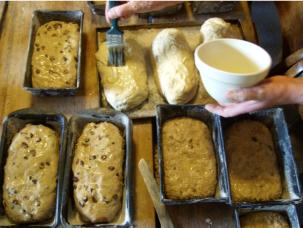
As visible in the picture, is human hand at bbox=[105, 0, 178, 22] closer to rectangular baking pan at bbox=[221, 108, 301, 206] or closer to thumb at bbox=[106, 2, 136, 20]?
thumb at bbox=[106, 2, 136, 20]

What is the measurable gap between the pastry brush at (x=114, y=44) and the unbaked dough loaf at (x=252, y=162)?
58 centimetres

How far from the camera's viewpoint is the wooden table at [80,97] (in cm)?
137

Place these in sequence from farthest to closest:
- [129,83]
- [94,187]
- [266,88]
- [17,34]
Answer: [17,34]
[129,83]
[94,187]
[266,88]

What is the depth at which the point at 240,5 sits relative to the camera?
75.5 inches

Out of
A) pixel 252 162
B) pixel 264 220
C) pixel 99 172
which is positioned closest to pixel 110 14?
pixel 99 172

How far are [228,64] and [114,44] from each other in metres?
0.56

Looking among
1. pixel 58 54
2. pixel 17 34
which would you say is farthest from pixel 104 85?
pixel 17 34

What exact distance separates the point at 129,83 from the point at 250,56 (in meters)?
0.57

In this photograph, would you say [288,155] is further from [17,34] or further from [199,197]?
[17,34]

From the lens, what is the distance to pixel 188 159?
1.38 meters

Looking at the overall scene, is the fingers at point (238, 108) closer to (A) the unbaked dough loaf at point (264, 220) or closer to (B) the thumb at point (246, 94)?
(B) the thumb at point (246, 94)

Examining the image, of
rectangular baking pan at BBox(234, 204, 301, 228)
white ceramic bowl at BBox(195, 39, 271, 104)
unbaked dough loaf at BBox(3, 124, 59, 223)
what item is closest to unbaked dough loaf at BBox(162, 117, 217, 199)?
rectangular baking pan at BBox(234, 204, 301, 228)

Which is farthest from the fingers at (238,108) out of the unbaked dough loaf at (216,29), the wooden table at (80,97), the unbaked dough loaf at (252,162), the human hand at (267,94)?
the unbaked dough loaf at (216,29)

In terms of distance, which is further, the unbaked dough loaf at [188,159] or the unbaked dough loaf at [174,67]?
the unbaked dough loaf at [174,67]
